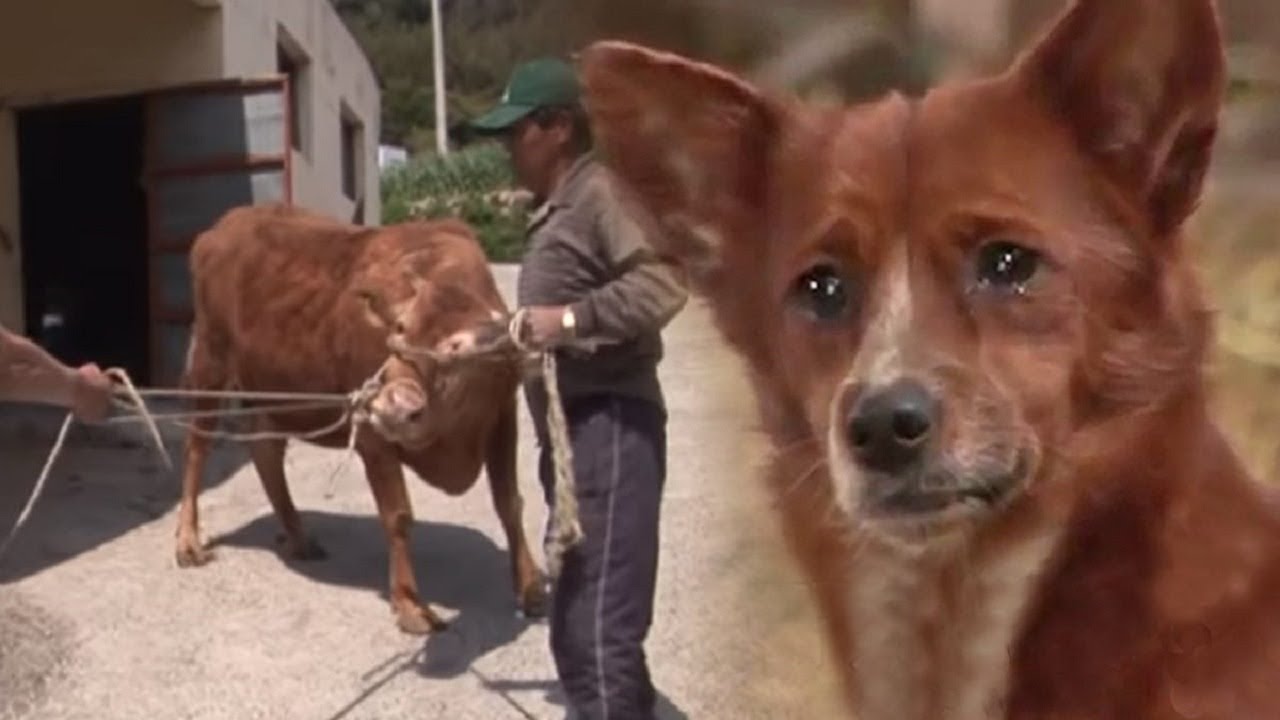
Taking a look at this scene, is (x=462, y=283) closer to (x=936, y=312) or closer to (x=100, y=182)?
(x=936, y=312)

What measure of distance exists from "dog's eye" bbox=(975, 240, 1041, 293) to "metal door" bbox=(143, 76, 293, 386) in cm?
812

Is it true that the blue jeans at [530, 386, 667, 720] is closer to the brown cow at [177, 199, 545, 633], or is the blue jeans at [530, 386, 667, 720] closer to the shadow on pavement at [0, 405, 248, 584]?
the brown cow at [177, 199, 545, 633]

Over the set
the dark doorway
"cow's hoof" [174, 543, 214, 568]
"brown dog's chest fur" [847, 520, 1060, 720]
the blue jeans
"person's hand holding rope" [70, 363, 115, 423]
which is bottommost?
the dark doorway

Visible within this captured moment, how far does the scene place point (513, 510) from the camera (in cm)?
579

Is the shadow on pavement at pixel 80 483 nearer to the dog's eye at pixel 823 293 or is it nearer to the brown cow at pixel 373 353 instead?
the brown cow at pixel 373 353

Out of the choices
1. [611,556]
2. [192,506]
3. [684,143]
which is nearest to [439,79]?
[192,506]

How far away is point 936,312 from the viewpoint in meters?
1.10

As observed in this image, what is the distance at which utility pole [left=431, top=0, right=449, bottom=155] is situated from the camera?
16.0 m

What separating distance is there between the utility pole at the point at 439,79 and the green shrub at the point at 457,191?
20.8 inches

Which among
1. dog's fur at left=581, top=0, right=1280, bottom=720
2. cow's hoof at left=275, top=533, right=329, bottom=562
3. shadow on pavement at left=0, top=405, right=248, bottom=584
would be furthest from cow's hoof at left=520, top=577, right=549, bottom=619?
dog's fur at left=581, top=0, right=1280, bottom=720

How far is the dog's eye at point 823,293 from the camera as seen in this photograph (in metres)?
1.16

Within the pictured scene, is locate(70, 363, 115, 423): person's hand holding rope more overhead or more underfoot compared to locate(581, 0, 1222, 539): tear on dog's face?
more underfoot

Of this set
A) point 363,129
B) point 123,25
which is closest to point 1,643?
point 123,25

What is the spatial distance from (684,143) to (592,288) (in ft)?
7.69
